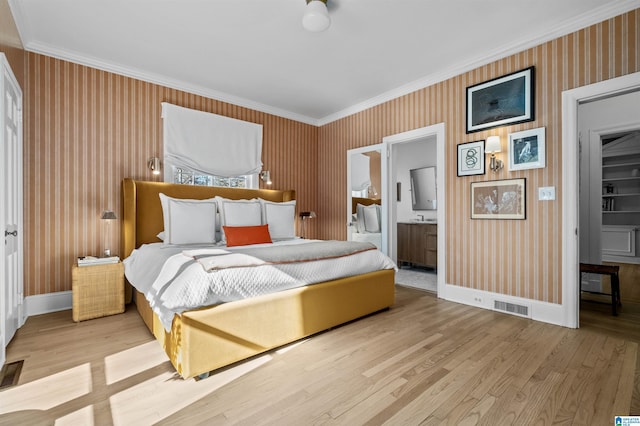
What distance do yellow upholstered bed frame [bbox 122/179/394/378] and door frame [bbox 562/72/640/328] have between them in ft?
5.19

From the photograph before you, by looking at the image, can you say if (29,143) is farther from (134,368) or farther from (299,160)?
(299,160)

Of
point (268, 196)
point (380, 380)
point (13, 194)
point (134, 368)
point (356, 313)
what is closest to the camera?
point (380, 380)

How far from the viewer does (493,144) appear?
321 cm

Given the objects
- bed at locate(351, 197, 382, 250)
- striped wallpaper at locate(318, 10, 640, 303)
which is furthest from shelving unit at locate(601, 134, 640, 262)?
bed at locate(351, 197, 382, 250)

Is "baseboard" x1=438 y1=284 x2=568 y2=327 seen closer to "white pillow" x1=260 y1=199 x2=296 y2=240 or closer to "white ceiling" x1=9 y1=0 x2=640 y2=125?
"white pillow" x1=260 y1=199 x2=296 y2=240

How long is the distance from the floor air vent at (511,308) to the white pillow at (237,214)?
2882mm

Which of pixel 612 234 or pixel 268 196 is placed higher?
pixel 268 196

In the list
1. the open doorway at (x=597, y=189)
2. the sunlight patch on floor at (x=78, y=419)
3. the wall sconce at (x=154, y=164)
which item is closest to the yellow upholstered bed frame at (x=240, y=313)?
the wall sconce at (x=154, y=164)

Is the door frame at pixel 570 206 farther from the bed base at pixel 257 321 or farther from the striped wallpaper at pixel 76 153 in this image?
the striped wallpaper at pixel 76 153

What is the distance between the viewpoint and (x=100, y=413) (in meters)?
1.55

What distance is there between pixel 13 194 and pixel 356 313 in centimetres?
319

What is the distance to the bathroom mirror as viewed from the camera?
18.9 ft

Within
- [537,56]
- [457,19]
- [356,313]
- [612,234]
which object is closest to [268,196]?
[356,313]

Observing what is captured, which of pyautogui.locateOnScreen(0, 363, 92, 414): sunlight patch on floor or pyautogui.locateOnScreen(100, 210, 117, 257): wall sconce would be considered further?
pyautogui.locateOnScreen(100, 210, 117, 257): wall sconce
